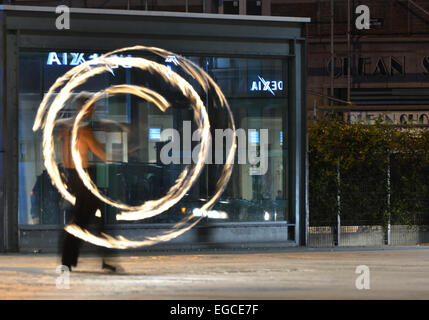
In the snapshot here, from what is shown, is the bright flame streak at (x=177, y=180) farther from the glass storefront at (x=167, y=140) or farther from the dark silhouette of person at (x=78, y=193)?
the dark silhouette of person at (x=78, y=193)

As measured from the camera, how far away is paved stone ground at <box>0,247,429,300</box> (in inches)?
291

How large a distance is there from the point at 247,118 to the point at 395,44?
15.3 meters

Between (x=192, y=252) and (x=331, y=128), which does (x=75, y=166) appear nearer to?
(x=192, y=252)

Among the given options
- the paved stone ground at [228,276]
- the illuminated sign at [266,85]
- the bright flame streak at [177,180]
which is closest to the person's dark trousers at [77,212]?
the paved stone ground at [228,276]

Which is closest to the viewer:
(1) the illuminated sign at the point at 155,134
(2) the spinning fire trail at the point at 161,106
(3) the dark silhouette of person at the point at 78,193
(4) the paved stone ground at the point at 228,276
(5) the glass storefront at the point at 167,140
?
(4) the paved stone ground at the point at 228,276

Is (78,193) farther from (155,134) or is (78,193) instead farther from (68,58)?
(68,58)

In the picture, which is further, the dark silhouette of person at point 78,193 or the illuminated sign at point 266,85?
the illuminated sign at point 266,85

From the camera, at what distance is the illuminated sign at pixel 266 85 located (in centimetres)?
1225

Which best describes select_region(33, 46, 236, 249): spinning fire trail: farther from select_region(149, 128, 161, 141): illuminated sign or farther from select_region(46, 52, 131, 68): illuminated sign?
select_region(149, 128, 161, 141): illuminated sign

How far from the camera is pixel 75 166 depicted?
27.3 feet

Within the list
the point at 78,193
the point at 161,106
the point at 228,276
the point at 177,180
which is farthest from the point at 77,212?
the point at 161,106

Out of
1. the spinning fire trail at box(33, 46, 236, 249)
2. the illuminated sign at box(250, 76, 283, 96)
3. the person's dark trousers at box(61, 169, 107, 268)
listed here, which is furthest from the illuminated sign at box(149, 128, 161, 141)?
the person's dark trousers at box(61, 169, 107, 268)

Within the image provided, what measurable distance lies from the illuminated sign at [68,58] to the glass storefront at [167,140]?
0.05 feet

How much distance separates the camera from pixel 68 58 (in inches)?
457
